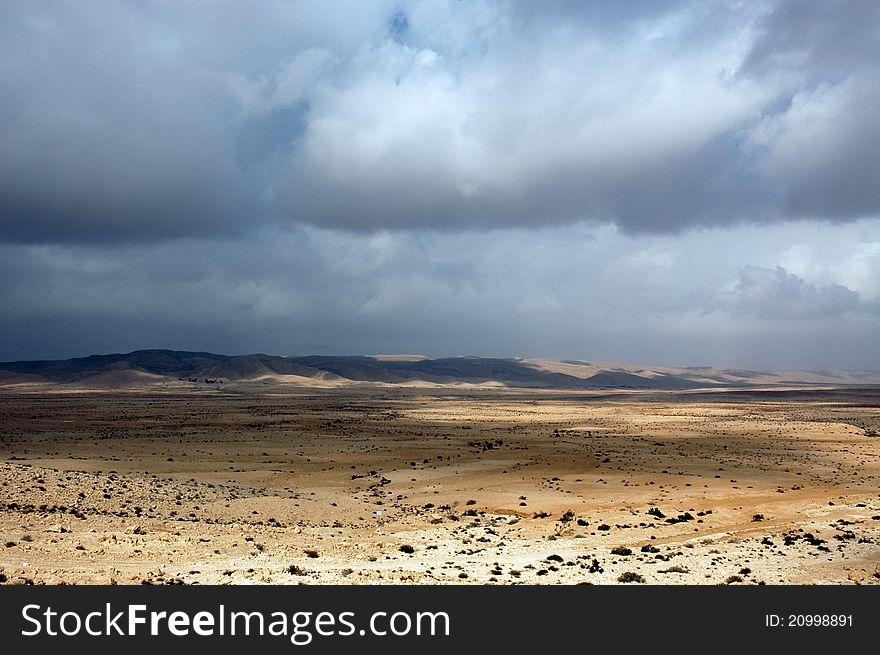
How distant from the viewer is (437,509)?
27219 millimetres

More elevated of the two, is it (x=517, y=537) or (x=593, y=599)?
(x=593, y=599)

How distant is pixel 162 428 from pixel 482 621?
62.4 meters

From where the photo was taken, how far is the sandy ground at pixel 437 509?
15.4 m

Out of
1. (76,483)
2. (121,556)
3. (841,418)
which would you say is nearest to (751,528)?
(121,556)

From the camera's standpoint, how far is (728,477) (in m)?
35.6

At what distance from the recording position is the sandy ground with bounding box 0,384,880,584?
1541 centimetres

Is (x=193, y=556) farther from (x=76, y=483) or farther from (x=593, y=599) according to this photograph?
(x=76, y=483)

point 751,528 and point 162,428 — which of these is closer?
point 751,528

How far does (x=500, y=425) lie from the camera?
73.9 meters

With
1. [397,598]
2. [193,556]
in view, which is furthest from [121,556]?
[397,598]

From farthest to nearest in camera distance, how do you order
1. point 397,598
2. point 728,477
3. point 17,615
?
point 728,477 < point 397,598 < point 17,615

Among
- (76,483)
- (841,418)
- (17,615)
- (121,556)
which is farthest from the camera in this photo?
(841,418)

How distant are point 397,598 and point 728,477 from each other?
3021cm

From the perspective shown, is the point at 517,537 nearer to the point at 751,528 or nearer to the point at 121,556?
the point at 751,528
